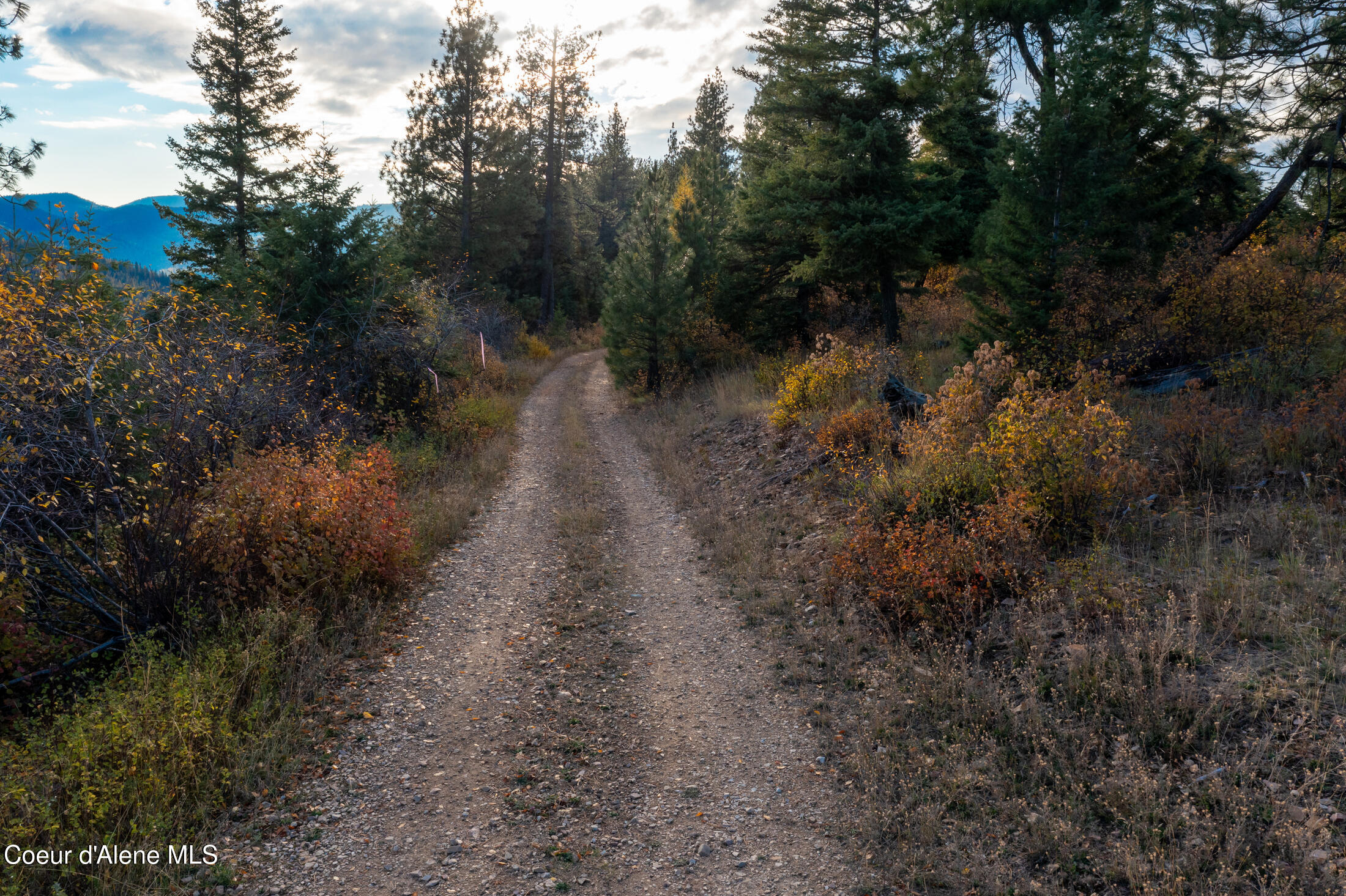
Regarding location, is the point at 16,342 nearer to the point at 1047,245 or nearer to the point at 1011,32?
the point at 1047,245

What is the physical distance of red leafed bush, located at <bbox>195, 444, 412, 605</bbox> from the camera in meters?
6.50

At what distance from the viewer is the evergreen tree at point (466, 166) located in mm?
30000

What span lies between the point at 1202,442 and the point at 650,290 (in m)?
→ 15.4

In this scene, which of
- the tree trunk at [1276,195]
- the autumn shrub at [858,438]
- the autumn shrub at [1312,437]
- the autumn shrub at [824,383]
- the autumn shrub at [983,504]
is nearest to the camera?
the autumn shrub at [983,504]

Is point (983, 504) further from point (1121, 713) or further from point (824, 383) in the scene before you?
point (824, 383)

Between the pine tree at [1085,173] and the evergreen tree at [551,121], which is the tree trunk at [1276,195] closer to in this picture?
the pine tree at [1085,173]

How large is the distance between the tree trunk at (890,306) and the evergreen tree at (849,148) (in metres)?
0.02

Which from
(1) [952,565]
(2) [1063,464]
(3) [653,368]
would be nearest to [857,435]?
(2) [1063,464]

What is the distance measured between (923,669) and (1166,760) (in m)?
1.82

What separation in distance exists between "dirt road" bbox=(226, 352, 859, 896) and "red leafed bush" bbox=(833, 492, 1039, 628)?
4.93 feet

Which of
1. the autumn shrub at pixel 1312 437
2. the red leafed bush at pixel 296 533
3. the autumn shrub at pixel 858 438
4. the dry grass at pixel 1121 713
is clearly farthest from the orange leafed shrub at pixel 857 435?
the red leafed bush at pixel 296 533

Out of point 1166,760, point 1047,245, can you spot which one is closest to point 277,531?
point 1166,760

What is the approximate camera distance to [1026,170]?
1153cm

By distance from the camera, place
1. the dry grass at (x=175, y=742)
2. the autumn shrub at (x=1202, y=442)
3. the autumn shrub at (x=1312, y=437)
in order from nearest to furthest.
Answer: the dry grass at (x=175, y=742) → the autumn shrub at (x=1312, y=437) → the autumn shrub at (x=1202, y=442)
